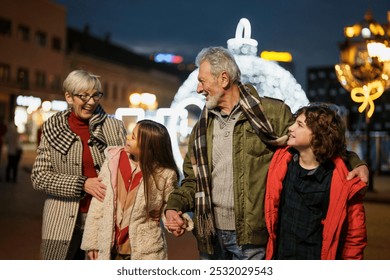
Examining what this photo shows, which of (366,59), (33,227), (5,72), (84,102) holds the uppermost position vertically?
(5,72)

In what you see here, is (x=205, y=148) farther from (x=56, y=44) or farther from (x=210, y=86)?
(x=56, y=44)

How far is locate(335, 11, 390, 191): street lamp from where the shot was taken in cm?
1016

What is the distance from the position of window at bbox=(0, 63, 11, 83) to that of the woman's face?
25450mm

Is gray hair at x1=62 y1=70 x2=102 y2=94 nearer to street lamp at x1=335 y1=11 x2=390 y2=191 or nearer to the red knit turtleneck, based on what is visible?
the red knit turtleneck

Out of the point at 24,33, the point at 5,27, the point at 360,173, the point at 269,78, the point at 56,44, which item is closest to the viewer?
the point at 360,173

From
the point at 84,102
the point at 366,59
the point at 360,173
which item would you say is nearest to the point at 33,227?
the point at 84,102

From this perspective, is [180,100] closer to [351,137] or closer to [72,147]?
[72,147]

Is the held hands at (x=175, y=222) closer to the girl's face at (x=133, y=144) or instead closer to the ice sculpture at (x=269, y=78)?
the girl's face at (x=133, y=144)

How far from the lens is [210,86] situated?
100 inches

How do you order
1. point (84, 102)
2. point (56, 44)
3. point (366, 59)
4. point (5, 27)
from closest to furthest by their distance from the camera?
point (84, 102), point (366, 59), point (5, 27), point (56, 44)

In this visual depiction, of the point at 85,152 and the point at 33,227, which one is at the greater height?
the point at 85,152

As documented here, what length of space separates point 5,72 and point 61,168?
1023 inches

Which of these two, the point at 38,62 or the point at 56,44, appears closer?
the point at 38,62

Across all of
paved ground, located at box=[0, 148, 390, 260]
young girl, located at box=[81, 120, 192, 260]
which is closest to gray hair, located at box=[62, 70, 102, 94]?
young girl, located at box=[81, 120, 192, 260]
